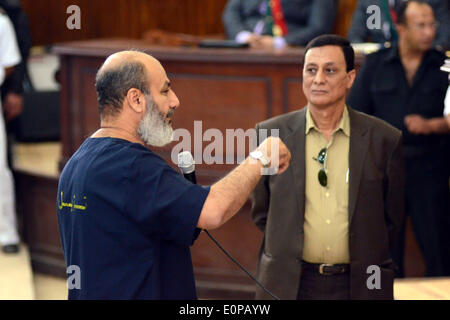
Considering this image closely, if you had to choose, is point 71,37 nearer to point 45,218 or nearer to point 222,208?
point 45,218

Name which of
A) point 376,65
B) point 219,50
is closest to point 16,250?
point 219,50

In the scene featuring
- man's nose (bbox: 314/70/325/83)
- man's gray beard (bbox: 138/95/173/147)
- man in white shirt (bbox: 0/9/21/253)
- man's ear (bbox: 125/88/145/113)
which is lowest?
man in white shirt (bbox: 0/9/21/253)

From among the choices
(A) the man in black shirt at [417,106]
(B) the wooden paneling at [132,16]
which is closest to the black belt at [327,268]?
(A) the man in black shirt at [417,106]

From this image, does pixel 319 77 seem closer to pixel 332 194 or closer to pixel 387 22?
pixel 332 194

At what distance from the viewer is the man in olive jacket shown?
10.3 ft

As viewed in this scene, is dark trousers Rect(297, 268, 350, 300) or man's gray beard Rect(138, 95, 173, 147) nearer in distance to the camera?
man's gray beard Rect(138, 95, 173, 147)

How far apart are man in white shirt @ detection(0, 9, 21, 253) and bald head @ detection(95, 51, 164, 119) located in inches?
128

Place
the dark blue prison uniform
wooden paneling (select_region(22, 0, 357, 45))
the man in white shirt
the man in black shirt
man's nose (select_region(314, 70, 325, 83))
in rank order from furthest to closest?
wooden paneling (select_region(22, 0, 357, 45)) < the man in white shirt < the man in black shirt < man's nose (select_region(314, 70, 325, 83)) < the dark blue prison uniform

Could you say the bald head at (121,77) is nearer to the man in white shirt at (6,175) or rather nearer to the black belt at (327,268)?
the black belt at (327,268)

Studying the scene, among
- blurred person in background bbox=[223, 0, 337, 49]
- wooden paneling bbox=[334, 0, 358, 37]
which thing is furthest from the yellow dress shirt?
wooden paneling bbox=[334, 0, 358, 37]

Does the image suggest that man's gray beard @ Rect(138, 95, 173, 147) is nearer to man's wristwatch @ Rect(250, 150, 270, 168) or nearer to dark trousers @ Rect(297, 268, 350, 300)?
man's wristwatch @ Rect(250, 150, 270, 168)

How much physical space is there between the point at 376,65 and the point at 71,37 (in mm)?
4407

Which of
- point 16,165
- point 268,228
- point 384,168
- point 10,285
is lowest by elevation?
point 10,285

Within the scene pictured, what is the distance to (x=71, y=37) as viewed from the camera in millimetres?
8141
